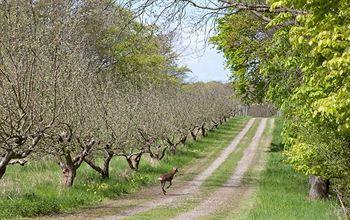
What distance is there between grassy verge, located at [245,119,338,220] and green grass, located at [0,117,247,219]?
5.87 metres

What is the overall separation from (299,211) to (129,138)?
1057cm

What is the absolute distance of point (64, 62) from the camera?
17.5 meters

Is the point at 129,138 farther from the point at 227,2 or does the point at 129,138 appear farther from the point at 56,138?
the point at 227,2

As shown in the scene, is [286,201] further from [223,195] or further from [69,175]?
[69,175]

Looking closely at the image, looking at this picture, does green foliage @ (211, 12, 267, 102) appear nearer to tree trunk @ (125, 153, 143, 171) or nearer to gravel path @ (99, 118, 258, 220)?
gravel path @ (99, 118, 258, 220)

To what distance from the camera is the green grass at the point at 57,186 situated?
16.9 m

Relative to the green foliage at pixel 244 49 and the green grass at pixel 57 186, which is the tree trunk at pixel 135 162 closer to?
the green grass at pixel 57 186

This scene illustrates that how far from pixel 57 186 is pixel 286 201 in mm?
8747

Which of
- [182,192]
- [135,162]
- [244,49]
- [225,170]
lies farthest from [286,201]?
[225,170]

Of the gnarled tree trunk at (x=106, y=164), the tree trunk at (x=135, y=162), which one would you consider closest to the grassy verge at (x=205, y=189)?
the tree trunk at (x=135, y=162)

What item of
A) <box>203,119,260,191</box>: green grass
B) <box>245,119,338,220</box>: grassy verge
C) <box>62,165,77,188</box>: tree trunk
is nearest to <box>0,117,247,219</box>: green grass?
<box>62,165,77,188</box>: tree trunk

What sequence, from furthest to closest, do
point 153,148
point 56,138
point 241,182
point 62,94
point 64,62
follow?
point 153,148 → point 241,182 → point 56,138 → point 64,62 → point 62,94

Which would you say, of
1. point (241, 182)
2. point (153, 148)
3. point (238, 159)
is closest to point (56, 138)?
point (241, 182)

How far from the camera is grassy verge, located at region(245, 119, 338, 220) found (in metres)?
17.4
